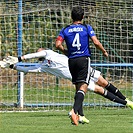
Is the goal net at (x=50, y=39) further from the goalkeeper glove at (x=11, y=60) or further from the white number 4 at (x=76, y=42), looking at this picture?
the white number 4 at (x=76, y=42)

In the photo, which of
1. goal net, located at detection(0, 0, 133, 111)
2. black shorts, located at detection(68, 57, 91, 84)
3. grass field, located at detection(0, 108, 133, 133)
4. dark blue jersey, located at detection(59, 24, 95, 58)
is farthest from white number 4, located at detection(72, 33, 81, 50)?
goal net, located at detection(0, 0, 133, 111)

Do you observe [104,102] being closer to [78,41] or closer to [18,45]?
[18,45]

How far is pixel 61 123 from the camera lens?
1109 cm

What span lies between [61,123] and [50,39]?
5.81 m

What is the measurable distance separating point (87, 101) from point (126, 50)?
2.00 meters

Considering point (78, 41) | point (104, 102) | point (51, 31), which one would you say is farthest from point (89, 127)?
point (51, 31)

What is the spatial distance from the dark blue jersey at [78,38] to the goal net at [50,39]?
487cm

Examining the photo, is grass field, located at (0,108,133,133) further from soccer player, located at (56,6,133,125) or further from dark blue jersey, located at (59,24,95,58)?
dark blue jersey, located at (59,24,95,58)

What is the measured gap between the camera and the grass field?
9.73 metres

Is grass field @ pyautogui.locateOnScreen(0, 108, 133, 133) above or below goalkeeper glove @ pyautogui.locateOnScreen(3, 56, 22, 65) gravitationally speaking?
below

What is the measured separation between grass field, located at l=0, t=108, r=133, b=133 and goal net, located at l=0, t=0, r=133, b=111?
2.38 metres

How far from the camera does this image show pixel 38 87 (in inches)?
639

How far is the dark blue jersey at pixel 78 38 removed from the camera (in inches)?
414

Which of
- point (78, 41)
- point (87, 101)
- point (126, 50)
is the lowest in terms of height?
point (87, 101)
